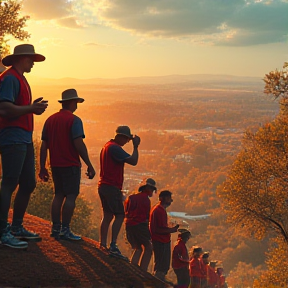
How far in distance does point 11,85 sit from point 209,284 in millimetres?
8107

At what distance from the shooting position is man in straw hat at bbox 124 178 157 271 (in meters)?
9.16

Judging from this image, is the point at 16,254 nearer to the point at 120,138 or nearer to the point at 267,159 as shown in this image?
the point at 120,138

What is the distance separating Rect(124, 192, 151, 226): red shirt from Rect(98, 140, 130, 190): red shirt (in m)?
0.75

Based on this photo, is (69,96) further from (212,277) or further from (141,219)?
(212,277)

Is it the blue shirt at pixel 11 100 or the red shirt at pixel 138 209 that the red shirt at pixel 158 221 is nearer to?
the red shirt at pixel 138 209

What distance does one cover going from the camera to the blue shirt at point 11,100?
677cm

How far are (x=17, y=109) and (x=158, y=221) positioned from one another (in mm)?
3882

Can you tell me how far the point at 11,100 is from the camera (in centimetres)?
675

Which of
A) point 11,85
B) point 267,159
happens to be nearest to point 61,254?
point 11,85

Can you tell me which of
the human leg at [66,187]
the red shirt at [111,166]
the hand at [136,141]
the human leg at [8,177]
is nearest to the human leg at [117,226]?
the red shirt at [111,166]

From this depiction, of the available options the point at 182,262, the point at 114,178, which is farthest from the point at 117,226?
the point at 182,262

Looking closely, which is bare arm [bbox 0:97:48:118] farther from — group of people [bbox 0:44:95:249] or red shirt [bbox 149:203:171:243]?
red shirt [bbox 149:203:171:243]

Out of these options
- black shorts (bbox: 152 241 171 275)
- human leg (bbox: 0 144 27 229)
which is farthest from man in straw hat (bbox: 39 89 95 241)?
black shorts (bbox: 152 241 171 275)

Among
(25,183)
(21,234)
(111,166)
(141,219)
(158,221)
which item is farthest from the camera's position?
(158,221)
